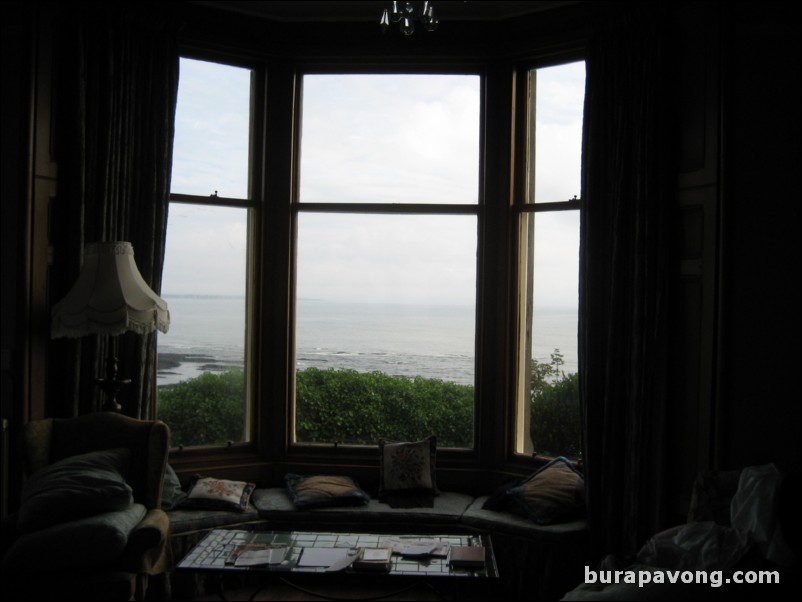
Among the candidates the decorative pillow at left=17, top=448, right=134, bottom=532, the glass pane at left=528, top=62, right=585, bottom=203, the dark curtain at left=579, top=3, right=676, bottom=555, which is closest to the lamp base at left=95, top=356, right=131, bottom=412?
the decorative pillow at left=17, top=448, right=134, bottom=532

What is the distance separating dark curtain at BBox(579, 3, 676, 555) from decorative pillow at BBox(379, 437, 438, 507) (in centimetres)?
98

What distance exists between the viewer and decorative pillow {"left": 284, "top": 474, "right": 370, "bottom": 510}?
174 inches

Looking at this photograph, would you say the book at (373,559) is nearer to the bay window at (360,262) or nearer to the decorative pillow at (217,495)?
the decorative pillow at (217,495)

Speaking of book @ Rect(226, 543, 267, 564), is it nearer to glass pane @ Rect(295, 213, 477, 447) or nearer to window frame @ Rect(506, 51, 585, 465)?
glass pane @ Rect(295, 213, 477, 447)

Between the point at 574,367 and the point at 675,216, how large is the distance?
1.12 meters

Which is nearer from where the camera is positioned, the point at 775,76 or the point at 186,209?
the point at 775,76

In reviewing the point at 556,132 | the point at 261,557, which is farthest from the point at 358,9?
the point at 261,557

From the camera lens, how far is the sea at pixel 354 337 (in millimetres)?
4828

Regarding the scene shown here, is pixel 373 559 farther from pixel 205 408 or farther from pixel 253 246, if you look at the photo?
pixel 253 246

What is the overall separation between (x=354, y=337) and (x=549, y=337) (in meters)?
1.27

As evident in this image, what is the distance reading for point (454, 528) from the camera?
438cm

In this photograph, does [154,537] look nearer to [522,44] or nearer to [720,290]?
[720,290]

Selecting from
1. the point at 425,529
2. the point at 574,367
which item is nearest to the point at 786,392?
the point at 574,367

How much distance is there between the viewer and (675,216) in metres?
4.11
